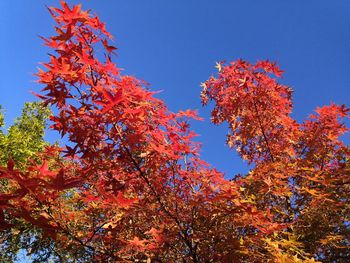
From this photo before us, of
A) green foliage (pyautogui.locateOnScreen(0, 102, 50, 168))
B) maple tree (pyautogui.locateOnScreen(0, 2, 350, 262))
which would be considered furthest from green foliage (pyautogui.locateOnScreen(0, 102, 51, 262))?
maple tree (pyautogui.locateOnScreen(0, 2, 350, 262))

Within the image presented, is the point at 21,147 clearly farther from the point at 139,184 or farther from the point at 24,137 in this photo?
the point at 139,184

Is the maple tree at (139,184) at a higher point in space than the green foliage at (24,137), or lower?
lower

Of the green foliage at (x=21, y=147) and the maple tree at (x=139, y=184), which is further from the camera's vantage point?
the green foliage at (x=21, y=147)

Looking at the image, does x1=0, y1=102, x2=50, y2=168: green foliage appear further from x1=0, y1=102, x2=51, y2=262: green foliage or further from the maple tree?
the maple tree

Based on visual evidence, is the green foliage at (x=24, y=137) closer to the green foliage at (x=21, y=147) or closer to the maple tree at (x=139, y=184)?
the green foliage at (x=21, y=147)

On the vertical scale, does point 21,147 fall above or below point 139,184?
above

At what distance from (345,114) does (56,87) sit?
17.5 ft

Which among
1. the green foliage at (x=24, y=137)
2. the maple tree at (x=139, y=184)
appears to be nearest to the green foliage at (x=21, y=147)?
the green foliage at (x=24, y=137)

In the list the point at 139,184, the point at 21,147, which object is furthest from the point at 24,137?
the point at 139,184

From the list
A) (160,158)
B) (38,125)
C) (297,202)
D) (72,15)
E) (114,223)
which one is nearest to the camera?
(72,15)

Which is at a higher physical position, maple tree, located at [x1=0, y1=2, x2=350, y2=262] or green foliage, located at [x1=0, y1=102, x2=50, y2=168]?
green foliage, located at [x1=0, y1=102, x2=50, y2=168]

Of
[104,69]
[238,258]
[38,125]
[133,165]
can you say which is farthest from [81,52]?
[38,125]

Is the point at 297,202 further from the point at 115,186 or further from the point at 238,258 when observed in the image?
the point at 115,186

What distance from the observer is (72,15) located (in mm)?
3979
